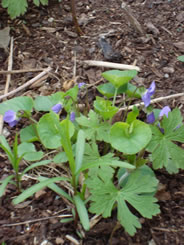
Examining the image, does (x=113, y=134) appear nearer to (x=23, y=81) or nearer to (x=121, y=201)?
(x=121, y=201)

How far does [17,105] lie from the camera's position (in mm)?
1886

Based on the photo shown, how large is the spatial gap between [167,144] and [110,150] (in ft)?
1.35

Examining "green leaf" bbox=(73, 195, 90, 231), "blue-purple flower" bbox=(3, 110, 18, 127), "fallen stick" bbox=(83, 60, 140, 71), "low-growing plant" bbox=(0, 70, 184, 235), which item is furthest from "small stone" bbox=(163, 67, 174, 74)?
"green leaf" bbox=(73, 195, 90, 231)

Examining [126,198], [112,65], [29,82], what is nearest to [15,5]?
[29,82]

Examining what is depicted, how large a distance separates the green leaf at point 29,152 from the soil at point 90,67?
147 millimetres

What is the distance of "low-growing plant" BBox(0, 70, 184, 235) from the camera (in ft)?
4.75

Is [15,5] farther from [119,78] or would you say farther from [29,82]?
[119,78]

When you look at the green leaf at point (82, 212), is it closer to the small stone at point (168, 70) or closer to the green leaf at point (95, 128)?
the green leaf at point (95, 128)

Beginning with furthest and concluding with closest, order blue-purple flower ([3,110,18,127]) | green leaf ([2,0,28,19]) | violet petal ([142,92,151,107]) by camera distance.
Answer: green leaf ([2,0,28,19]) < blue-purple flower ([3,110,18,127]) < violet petal ([142,92,151,107])

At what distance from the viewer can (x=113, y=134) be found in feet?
5.29

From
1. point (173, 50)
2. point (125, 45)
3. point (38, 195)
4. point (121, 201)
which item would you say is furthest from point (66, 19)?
point (121, 201)

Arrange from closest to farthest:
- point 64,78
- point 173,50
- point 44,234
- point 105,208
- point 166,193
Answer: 1. point 105,208
2. point 44,234
3. point 166,193
4. point 64,78
5. point 173,50

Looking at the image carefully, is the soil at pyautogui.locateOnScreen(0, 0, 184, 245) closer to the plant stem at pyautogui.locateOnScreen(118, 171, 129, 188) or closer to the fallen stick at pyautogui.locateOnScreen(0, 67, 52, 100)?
the fallen stick at pyautogui.locateOnScreen(0, 67, 52, 100)

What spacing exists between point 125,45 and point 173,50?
42cm
